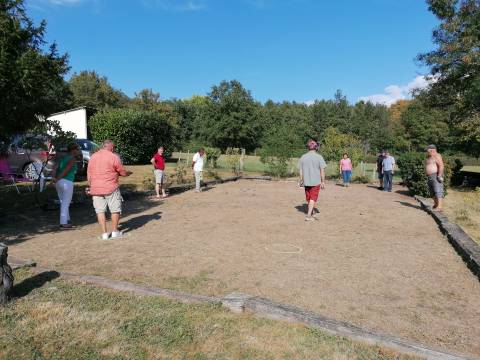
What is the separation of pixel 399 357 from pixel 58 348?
9.09 ft

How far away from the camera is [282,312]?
395cm

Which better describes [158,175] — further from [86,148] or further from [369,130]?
[369,130]

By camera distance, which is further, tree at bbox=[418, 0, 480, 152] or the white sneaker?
tree at bbox=[418, 0, 480, 152]

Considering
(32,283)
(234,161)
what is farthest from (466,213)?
(234,161)

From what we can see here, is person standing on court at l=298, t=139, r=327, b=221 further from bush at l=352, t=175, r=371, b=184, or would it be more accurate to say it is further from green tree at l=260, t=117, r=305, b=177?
bush at l=352, t=175, r=371, b=184

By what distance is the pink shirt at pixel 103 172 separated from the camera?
Answer: 717 centimetres

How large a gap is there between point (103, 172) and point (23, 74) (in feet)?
6.49

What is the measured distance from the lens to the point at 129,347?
3.36 m

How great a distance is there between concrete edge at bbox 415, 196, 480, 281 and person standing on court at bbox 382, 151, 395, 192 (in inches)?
298

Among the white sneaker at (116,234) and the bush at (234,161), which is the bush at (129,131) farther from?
the white sneaker at (116,234)

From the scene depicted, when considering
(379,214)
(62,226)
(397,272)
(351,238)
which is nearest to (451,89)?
(379,214)

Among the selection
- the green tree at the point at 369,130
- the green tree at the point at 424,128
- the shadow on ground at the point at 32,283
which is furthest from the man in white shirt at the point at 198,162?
A: the green tree at the point at 369,130

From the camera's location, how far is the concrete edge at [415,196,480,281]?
19.3ft

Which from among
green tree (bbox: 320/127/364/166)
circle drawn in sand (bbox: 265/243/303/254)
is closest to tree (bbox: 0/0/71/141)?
circle drawn in sand (bbox: 265/243/303/254)
